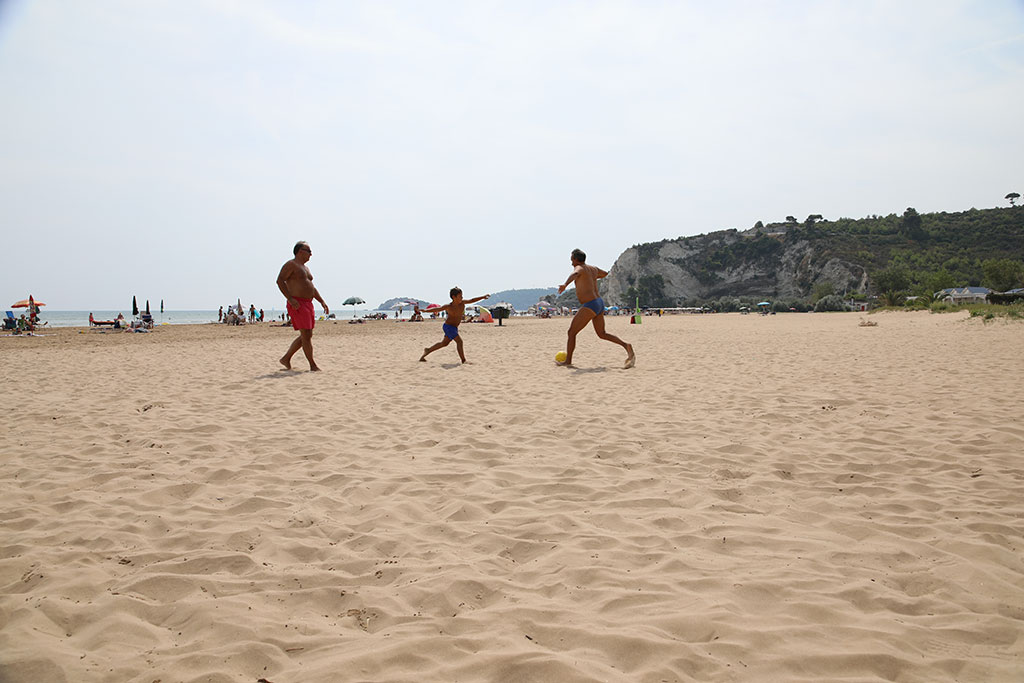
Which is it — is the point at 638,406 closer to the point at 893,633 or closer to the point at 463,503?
the point at 463,503

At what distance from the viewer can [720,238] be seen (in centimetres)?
10362

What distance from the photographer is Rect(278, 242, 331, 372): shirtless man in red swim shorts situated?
983 cm

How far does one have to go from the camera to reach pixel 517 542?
298 centimetres

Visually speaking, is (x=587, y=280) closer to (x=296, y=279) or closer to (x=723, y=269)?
(x=296, y=279)

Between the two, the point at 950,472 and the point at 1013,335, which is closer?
the point at 950,472

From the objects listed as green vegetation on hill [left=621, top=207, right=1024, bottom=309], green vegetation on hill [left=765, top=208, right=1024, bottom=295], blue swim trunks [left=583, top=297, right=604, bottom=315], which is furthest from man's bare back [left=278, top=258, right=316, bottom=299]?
green vegetation on hill [left=765, top=208, right=1024, bottom=295]

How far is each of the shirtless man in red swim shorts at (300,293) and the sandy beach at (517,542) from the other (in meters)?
3.60

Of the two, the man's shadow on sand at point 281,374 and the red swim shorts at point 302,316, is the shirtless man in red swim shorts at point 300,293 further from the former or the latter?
the man's shadow on sand at point 281,374

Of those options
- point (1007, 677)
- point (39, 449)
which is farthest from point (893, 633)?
point (39, 449)

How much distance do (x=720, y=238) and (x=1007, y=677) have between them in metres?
111

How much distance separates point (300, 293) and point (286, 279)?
371 mm

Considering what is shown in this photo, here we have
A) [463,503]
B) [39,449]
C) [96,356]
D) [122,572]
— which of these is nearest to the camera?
[122,572]

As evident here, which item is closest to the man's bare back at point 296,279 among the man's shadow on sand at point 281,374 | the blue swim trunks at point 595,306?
the man's shadow on sand at point 281,374

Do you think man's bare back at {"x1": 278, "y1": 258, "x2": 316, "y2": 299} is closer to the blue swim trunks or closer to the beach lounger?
the blue swim trunks
